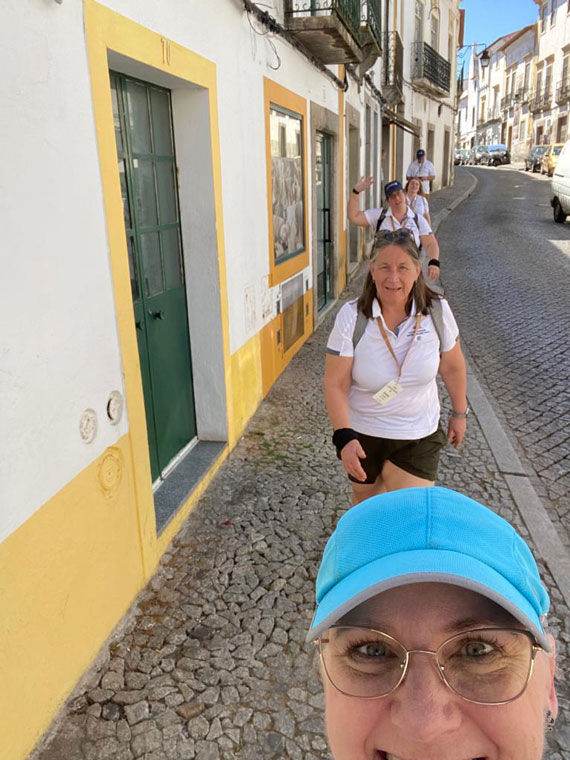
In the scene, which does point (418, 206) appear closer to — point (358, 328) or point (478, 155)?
point (358, 328)

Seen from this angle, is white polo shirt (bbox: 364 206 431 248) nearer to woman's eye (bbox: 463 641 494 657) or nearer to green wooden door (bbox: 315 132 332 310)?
green wooden door (bbox: 315 132 332 310)

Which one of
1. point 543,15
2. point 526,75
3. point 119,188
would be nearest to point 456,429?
point 119,188

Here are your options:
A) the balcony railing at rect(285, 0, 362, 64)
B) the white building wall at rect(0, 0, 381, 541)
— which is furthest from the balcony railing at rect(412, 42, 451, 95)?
the white building wall at rect(0, 0, 381, 541)

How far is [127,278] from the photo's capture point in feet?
10.6

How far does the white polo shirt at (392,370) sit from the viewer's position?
3.05 metres

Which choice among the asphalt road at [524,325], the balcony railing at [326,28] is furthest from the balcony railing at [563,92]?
the balcony railing at [326,28]

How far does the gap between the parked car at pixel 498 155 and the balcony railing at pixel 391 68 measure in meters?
38.9

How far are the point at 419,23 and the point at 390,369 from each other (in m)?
22.7

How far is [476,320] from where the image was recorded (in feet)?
29.8

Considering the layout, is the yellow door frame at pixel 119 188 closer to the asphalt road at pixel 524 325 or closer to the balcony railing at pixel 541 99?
the asphalt road at pixel 524 325

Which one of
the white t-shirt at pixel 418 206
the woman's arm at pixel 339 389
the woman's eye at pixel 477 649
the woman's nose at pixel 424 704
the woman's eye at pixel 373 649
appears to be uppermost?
the white t-shirt at pixel 418 206

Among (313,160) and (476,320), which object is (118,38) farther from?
(476,320)

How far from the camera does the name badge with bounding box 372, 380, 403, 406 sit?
305 cm

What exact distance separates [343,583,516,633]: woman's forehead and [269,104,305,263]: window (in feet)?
18.5
